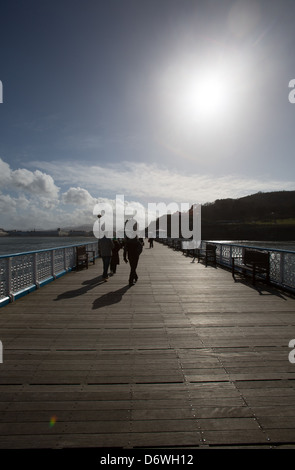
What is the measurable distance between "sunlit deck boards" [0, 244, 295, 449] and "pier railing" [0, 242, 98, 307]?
1.99 ft

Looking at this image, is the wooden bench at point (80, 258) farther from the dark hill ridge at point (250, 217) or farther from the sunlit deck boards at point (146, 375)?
the dark hill ridge at point (250, 217)

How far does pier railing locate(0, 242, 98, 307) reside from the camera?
20.0 feet

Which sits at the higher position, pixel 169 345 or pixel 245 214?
pixel 245 214

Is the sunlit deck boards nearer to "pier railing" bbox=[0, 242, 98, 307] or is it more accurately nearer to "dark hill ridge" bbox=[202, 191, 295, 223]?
"pier railing" bbox=[0, 242, 98, 307]

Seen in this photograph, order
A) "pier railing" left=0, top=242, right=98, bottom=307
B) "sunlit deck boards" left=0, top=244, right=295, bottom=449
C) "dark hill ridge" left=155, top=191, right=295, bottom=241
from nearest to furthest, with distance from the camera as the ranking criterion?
"sunlit deck boards" left=0, top=244, right=295, bottom=449, "pier railing" left=0, top=242, right=98, bottom=307, "dark hill ridge" left=155, top=191, right=295, bottom=241

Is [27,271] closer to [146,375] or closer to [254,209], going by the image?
[146,375]

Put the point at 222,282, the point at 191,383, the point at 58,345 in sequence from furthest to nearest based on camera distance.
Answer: the point at 222,282, the point at 58,345, the point at 191,383

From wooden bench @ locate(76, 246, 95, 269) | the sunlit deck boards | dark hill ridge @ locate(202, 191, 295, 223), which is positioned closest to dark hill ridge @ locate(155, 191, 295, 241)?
dark hill ridge @ locate(202, 191, 295, 223)

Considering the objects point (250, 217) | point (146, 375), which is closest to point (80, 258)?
point (146, 375)

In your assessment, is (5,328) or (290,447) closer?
(290,447)
